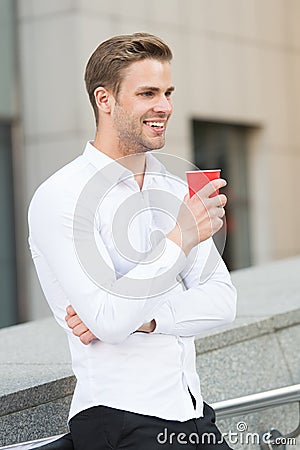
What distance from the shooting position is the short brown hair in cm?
290

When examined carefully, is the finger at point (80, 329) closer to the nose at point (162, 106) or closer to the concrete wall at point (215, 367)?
the nose at point (162, 106)

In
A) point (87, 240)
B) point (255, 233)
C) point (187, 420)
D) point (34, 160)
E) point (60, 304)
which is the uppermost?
point (87, 240)

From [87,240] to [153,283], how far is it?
Result: 233 mm

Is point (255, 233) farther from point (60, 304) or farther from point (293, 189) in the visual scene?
point (60, 304)

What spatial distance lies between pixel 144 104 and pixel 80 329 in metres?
0.66

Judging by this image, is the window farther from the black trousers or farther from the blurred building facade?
the black trousers

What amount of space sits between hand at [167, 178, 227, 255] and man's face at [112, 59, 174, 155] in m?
0.27

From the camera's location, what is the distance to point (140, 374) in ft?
9.33

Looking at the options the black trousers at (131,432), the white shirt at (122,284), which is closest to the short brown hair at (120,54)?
the white shirt at (122,284)

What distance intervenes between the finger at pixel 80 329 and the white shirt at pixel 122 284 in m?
0.05

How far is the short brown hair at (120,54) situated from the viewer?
2.90 meters

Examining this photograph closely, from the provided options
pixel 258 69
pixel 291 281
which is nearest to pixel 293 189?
pixel 258 69

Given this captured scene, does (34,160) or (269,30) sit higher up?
(269,30)

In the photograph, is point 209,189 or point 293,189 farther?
point 293,189
